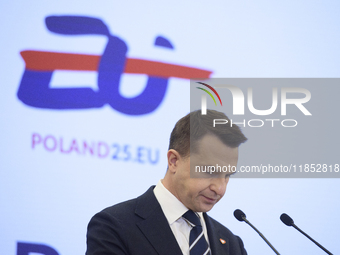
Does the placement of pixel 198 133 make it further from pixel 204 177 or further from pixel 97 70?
pixel 97 70

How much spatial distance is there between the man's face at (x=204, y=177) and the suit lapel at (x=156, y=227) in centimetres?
14

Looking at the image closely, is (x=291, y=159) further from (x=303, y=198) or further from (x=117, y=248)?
(x=117, y=248)

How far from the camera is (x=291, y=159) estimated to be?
3.03m

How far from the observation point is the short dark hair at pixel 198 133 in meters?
2.00

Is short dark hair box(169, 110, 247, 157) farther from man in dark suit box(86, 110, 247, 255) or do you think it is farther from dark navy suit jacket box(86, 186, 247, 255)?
dark navy suit jacket box(86, 186, 247, 255)

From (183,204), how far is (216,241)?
0.26 metres

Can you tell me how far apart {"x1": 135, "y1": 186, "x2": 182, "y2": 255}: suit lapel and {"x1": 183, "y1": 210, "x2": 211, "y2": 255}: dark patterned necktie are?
97 mm

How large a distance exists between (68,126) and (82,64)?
50 centimetres

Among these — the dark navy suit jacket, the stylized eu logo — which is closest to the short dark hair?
the dark navy suit jacket

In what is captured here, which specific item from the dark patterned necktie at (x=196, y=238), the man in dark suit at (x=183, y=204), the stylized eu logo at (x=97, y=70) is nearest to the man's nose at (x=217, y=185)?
the man in dark suit at (x=183, y=204)

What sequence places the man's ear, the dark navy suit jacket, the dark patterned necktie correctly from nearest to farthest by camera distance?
the dark navy suit jacket → the dark patterned necktie → the man's ear

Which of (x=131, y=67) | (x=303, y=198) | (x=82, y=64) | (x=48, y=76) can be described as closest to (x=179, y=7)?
(x=131, y=67)

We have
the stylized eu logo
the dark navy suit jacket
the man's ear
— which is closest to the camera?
the dark navy suit jacket

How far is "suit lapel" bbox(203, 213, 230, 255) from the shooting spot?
203 cm
